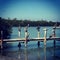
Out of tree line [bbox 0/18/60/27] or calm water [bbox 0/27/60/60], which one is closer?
calm water [bbox 0/27/60/60]

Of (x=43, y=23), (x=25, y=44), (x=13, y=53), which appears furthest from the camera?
(x=43, y=23)

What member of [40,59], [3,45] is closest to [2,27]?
[3,45]

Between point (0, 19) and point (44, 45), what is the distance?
7.09 feet

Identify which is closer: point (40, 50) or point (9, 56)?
point (9, 56)

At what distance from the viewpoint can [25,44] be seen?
10.4 meters

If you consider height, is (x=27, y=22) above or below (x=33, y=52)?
above

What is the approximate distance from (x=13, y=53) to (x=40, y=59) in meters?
1.32

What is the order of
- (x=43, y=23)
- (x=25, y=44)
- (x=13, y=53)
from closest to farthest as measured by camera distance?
(x=13, y=53) < (x=25, y=44) < (x=43, y=23)

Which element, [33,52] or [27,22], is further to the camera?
[27,22]

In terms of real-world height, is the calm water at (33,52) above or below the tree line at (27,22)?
below

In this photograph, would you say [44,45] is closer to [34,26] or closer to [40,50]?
[40,50]

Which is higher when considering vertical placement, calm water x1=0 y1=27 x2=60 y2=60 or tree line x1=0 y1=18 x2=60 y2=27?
tree line x1=0 y1=18 x2=60 y2=27

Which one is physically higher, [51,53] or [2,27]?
[2,27]

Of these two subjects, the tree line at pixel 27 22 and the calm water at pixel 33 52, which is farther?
the tree line at pixel 27 22
